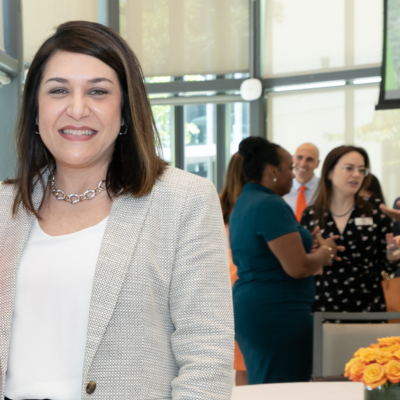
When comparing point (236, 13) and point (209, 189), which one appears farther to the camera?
point (236, 13)

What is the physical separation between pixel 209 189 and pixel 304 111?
4.79 meters

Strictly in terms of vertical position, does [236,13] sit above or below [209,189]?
above

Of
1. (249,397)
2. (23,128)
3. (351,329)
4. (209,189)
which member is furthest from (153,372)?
(351,329)

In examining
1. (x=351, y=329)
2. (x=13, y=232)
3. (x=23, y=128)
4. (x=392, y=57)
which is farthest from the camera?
(x=392, y=57)

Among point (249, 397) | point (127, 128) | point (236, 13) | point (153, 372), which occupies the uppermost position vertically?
point (236, 13)

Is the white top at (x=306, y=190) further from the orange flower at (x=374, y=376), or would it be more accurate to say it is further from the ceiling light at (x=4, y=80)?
the orange flower at (x=374, y=376)

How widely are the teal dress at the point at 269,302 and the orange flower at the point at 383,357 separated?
1567mm

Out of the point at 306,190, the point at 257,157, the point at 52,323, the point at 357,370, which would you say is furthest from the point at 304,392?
the point at 306,190

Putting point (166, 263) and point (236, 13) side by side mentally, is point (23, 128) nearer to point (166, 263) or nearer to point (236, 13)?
point (166, 263)

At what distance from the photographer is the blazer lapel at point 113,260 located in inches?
49.6

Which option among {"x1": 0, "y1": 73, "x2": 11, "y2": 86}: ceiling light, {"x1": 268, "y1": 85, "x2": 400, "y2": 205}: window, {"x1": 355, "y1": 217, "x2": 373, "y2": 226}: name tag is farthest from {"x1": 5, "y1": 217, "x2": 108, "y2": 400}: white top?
{"x1": 268, "y1": 85, "x2": 400, "y2": 205}: window

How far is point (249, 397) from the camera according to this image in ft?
6.99

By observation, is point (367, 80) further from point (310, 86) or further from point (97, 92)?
point (97, 92)

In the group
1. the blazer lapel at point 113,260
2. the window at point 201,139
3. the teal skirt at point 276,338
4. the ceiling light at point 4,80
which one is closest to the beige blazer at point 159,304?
the blazer lapel at point 113,260
